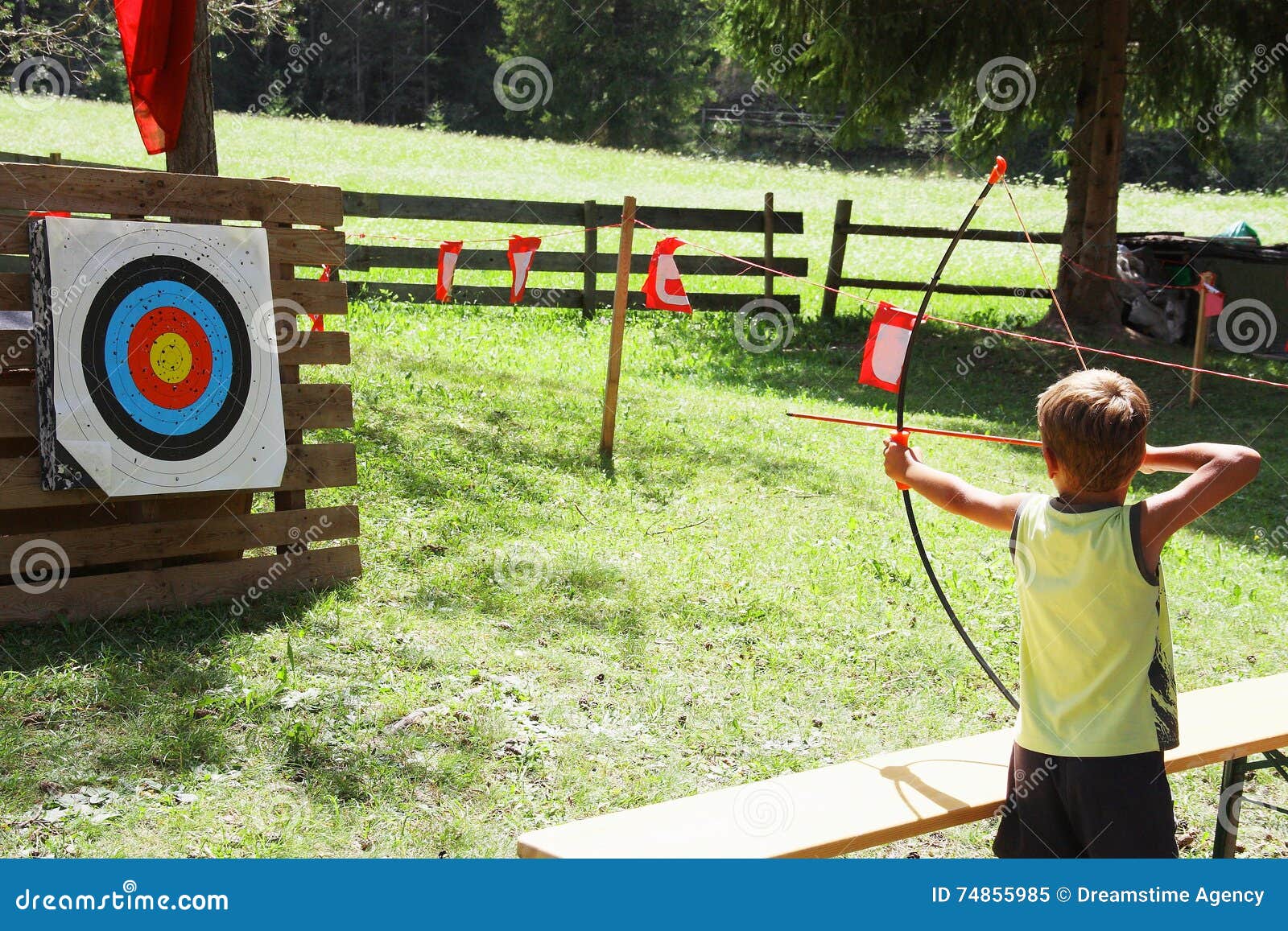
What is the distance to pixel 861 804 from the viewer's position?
2.57 metres

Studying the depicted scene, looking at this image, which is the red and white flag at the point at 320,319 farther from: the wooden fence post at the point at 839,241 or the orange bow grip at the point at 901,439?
the wooden fence post at the point at 839,241

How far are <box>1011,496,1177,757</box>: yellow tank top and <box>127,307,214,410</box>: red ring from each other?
3553 mm

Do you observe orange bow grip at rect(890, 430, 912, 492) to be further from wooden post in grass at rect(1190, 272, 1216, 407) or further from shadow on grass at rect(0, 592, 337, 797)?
wooden post in grass at rect(1190, 272, 1216, 407)

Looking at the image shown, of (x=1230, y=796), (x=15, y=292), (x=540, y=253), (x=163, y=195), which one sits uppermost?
(x=163, y=195)

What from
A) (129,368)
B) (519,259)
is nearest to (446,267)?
(519,259)

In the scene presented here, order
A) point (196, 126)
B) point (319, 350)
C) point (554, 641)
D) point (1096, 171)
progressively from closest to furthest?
point (554, 641) → point (319, 350) → point (196, 126) → point (1096, 171)

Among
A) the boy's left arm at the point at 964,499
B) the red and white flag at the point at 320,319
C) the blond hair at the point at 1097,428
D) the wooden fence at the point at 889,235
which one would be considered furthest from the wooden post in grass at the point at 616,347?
the wooden fence at the point at 889,235

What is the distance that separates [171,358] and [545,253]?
791cm

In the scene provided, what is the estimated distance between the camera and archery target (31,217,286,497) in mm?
4203

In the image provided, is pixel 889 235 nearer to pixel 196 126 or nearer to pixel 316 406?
pixel 196 126

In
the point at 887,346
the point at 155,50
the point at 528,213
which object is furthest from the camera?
the point at 528,213

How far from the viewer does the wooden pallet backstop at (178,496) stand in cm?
419

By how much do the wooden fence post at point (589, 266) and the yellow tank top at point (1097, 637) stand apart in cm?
Result: 1018

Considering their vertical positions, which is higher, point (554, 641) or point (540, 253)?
point (540, 253)
